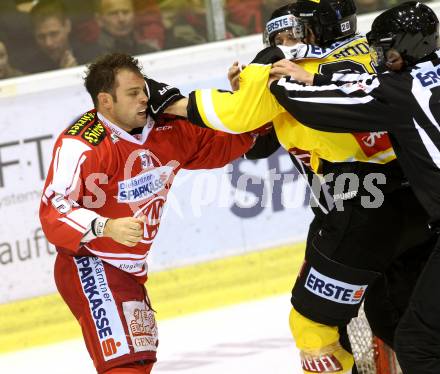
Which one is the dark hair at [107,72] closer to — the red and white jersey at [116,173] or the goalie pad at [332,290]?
the red and white jersey at [116,173]

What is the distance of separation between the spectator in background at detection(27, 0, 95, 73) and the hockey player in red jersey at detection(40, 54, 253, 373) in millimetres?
1902

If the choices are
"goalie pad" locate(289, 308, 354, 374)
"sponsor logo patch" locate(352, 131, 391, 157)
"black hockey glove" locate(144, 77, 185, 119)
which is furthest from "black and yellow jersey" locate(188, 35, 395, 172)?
"goalie pad" locate(289, 308, 354, 374)

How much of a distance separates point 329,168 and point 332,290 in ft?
1.46

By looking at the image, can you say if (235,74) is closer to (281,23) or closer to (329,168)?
(281,23)

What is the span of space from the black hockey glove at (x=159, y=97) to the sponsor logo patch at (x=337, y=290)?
2.74 ft

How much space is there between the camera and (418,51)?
3.52 m

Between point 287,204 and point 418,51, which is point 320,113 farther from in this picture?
point 287,204

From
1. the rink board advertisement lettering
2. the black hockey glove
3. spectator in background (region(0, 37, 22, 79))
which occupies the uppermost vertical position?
the black hockey glove

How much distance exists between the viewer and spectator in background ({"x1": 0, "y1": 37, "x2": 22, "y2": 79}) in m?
5.79

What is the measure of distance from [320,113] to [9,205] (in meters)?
2.53

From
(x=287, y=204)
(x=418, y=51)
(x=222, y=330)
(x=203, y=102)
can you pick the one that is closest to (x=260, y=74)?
(x=203, y=102)

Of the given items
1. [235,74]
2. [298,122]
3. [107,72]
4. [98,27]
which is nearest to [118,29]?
[98,27]

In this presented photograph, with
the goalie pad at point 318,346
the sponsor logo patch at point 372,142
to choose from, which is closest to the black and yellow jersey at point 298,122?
the sponsor logo patch at point 372,142

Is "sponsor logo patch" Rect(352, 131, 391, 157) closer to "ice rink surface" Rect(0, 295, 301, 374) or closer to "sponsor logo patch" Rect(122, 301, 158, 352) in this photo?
"sponsor logo patch" Rect(122, 301, 158, 352)
